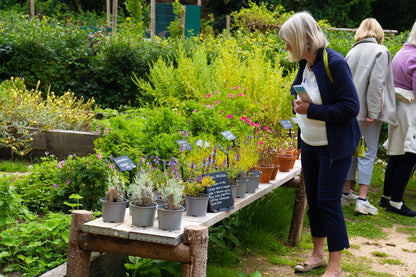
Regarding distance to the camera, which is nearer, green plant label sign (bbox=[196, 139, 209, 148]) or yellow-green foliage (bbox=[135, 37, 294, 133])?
green plant label sign (bbox=[196, 139, 209, 148])

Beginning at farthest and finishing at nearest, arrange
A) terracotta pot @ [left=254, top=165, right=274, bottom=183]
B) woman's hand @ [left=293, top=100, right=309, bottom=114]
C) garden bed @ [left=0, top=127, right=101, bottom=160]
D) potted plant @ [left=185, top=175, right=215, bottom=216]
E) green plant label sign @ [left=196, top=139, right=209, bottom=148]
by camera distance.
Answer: garden bed @ [left=0, top=127, right=101, bottom=160] → terracotta pot @ [left=254, top=165, right=274, bottom=183] → green plant label sign @ [left=196, top=139, right=209, bottom=148] → woman's hand @ [left=293, top=100, right=309, bottom=114] → potted plant @ [left=185, top=175, right=215, bottom=216]

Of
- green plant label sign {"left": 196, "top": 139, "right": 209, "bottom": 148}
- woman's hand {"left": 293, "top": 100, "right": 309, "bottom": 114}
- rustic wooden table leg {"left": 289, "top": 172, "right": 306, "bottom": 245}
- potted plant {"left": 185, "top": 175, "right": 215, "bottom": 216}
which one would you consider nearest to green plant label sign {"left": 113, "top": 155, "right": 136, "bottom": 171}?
potted plant {"left": 185, "top": 175, "right": 215, "bottom": 216}

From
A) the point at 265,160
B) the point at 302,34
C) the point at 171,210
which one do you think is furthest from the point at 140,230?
the point at 265,160

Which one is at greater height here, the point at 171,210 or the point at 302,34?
the point at 302,34

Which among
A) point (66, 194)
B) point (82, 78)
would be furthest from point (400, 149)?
point (82, 78)

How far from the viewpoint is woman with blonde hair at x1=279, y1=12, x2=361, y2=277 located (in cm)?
305

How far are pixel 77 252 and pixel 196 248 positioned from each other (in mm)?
635

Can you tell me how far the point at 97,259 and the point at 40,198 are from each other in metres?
1.01

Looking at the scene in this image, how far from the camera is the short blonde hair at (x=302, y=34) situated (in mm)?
3033

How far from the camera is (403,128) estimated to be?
546cm

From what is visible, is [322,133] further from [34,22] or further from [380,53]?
[34,22]

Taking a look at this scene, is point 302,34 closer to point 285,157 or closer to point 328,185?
point 328,185

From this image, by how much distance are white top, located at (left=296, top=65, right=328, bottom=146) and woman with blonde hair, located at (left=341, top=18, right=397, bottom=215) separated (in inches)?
81.5

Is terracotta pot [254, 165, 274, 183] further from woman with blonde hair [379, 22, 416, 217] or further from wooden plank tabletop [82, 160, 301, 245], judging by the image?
woman with blonde hair [379, 22, 416, 217]
